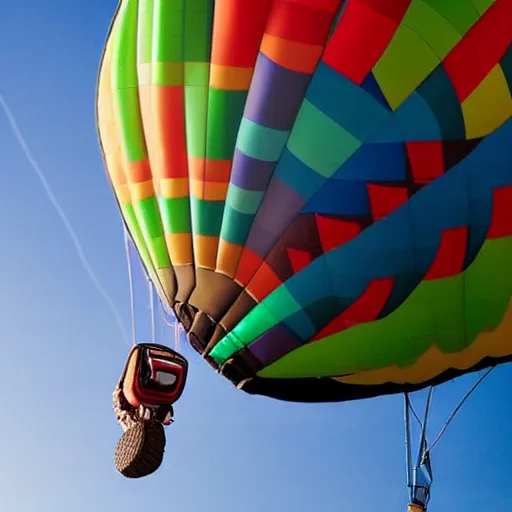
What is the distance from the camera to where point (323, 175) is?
545 cm

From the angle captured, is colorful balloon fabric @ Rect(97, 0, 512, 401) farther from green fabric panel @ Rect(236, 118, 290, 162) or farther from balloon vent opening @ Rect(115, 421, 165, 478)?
balloon vent opening @ Rect(115, 421, 165, 478)

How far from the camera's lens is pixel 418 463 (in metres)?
6.85

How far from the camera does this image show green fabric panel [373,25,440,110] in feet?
17.6

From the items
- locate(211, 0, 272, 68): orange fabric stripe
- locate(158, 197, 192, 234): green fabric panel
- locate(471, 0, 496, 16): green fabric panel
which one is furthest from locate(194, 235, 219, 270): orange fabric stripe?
locate(471, 0, 496, 16): green fabric panel

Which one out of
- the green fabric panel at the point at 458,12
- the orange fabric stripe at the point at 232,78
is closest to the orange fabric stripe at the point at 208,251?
the orange fabric stripe at the point at 232,78

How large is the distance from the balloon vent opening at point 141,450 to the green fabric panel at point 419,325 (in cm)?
64

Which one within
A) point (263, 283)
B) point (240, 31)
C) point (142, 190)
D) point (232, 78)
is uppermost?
point (240, 31)

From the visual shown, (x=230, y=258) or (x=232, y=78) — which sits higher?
(x=232, y=78)

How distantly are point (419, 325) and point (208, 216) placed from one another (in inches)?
59.1

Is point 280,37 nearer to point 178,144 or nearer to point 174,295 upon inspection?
point 178,144

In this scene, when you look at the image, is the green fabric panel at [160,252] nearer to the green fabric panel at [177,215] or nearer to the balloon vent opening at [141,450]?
the green fabric panel at [177,215]

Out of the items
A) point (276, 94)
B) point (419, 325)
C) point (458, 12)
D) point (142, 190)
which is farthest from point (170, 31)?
point (419, 325)

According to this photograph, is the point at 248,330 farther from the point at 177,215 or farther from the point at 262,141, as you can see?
the point at 262,141

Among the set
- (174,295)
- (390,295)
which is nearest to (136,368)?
(174,295)
